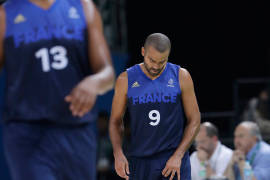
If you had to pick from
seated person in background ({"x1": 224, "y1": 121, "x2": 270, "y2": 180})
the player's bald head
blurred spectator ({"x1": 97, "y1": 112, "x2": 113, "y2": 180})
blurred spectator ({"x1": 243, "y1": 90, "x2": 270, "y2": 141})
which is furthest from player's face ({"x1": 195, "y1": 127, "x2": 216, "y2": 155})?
blurred spectator ({"x1": 243, "y1": 90, "x2": 270, "y2": 141})

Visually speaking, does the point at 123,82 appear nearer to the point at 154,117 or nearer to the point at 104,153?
the point at 154,117

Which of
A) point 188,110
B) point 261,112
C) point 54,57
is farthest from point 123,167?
point 261,112

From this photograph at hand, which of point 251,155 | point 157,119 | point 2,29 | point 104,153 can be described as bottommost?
point 104,153

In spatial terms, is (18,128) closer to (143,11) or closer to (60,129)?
(60,129)

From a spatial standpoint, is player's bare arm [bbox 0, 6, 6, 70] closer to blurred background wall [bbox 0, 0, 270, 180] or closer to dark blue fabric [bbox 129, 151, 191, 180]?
dark blue fabric [bbox 129, 151, 191, 180]

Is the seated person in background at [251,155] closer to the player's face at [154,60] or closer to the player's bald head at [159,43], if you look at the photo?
the player's face at [154,60]

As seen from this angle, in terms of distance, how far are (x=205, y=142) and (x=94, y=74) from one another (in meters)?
3.45

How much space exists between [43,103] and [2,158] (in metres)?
5.99

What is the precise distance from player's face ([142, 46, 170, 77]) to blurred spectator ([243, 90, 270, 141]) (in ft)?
19.1

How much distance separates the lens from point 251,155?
18.6 feet

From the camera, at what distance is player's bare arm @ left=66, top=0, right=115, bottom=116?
2130mm

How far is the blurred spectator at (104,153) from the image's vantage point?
7709mm

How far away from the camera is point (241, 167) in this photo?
17.2 ft

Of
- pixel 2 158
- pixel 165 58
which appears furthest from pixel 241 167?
pixel 2 158
